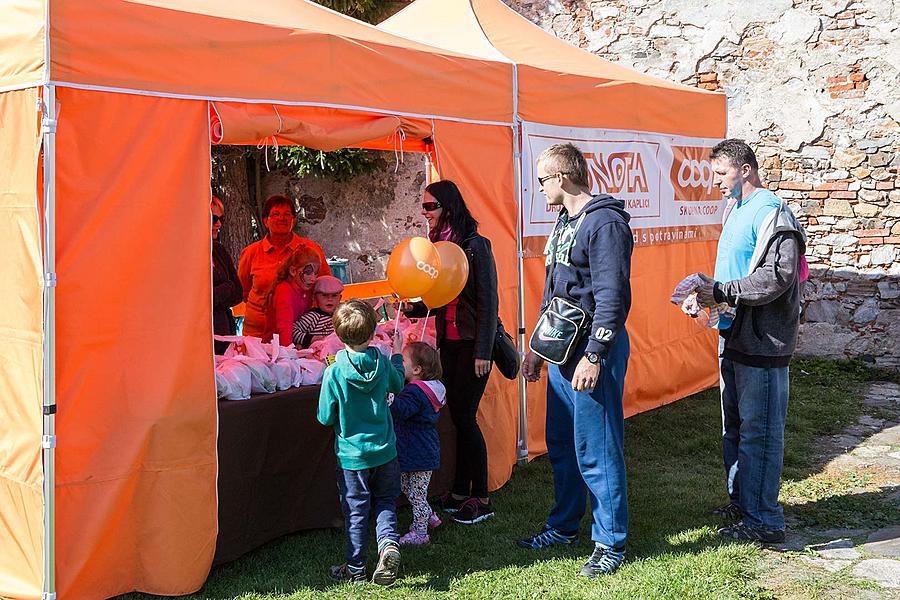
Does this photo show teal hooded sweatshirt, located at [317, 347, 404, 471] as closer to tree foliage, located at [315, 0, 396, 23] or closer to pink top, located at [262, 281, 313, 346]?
pink top, located at [262, 281, 313, 346]

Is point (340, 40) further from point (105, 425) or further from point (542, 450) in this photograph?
point (542, 450)

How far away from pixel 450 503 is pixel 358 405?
1288 millimetres

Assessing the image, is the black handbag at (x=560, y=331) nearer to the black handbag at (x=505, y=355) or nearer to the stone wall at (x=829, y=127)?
the black handbag at (x=505, y=355)

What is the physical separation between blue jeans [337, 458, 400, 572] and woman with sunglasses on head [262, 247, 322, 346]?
4.83ft

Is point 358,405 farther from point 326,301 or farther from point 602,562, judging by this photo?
point 326,301

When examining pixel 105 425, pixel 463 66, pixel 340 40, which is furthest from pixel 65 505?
pixel 463 66

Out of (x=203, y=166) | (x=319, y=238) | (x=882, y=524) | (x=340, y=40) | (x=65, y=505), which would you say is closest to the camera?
(x=65, y=505)

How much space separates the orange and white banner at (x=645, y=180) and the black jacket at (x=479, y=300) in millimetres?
1086

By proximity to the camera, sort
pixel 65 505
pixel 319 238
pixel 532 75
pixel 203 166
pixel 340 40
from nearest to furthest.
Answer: pixel 65 505
pixel 203 166
pixel 340 40
pixel 532 75
pixel 319 238

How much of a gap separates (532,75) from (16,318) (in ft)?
10.6

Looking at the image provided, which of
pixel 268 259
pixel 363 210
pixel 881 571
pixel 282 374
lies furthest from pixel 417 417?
pixel 363 210

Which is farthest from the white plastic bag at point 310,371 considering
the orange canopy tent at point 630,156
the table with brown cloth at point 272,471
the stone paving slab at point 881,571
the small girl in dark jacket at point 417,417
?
the stone paving slab at point 881,571

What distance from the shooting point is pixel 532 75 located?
217 inches

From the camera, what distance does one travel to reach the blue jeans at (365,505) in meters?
3.85
